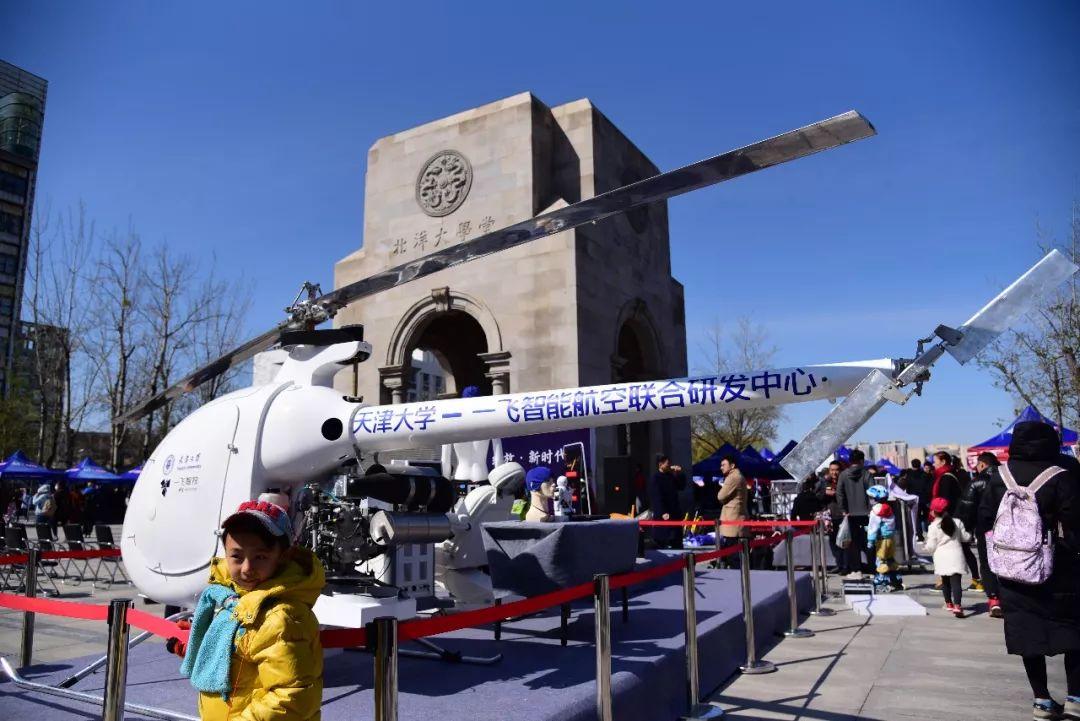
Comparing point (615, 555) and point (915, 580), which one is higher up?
point (615, 555)

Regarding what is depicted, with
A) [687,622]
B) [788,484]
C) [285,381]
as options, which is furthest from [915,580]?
[285,381]

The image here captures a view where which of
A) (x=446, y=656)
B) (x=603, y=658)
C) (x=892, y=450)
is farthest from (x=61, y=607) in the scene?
(x=892, y=450)

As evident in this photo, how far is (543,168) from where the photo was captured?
16516mm

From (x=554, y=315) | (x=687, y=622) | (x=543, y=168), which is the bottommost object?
(x=687, y=622)

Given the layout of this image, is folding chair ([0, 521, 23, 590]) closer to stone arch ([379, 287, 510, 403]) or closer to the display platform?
stone arch ([379, 287, 510, 403])

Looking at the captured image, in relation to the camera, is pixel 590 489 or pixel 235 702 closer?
pixel 235 702

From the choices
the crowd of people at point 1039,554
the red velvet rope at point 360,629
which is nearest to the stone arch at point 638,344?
the crowd of people at point 1039,554

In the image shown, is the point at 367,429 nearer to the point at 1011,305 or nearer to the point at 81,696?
the point at 81,696

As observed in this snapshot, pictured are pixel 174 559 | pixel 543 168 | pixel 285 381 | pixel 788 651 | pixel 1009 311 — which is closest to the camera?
pixel 1009 311

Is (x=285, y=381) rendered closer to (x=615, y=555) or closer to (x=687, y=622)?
(x=615, y=555)

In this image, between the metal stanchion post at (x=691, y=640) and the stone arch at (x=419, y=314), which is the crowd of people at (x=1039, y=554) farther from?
the stone arch at (x=419, y=314)

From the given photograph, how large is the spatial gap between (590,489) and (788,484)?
6711 mm

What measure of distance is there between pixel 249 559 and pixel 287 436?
2.82m

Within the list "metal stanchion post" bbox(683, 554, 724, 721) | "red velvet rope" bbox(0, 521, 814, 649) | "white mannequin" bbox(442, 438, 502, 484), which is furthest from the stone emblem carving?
"red velvet rope" bbox(0, 521, 814, 649)
